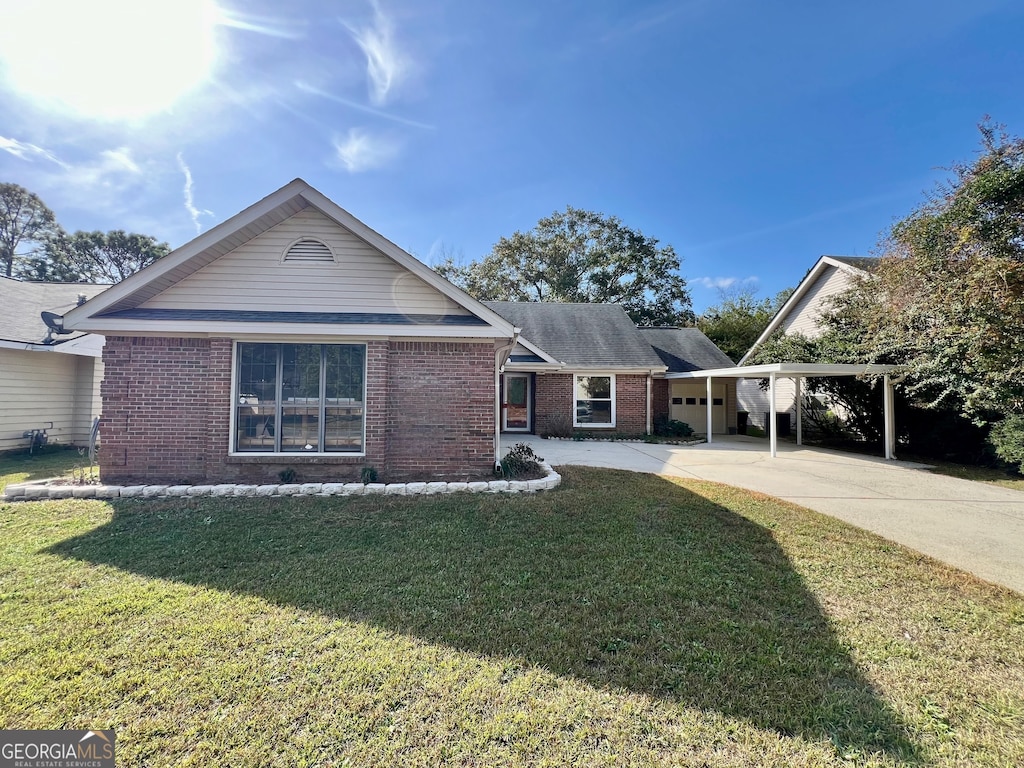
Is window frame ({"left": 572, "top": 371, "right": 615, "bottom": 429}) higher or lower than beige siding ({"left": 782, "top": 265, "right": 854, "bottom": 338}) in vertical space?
lower

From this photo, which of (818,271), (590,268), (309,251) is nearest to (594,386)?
(309,251)

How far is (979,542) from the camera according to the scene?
5098 mm

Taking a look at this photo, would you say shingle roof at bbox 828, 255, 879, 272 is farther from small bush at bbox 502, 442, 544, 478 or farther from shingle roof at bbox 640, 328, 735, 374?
small bush at bbox 502, 442, 544, 478

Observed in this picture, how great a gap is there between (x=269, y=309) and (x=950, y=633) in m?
9.07

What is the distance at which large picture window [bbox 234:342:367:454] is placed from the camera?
23.3 feet

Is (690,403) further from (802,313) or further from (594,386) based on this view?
(802,313)

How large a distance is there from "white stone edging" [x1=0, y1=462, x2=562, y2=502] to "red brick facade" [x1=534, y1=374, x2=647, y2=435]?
7.88m

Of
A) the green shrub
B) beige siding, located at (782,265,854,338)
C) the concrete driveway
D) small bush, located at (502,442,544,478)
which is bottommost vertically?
the concrete driveway

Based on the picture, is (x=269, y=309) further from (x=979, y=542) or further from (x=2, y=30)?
(x=979, y=542)

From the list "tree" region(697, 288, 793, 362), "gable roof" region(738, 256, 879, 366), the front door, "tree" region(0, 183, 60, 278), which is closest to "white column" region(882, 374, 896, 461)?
"gable roof" region(738, 256, 879, 366)

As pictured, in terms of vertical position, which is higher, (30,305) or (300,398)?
(30,305)

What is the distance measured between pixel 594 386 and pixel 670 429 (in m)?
3.31

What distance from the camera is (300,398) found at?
23.4ft

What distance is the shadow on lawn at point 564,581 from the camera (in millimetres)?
2645
